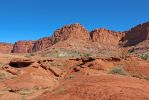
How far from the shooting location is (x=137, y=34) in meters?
97.5

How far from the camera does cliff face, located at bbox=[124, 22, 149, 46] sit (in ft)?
305

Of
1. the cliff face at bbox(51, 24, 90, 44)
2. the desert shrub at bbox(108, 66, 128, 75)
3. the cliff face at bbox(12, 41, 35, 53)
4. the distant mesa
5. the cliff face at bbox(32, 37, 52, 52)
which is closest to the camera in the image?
the desert shrub at bbox(108, 66, 128, 75)

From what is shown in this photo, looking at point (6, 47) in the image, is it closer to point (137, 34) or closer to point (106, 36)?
point (106, 36)

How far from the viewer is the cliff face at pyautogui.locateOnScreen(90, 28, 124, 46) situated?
331ft

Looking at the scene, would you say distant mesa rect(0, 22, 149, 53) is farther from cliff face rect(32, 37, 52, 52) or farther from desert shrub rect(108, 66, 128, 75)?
desert shrub rect(108, 66, 128, 75)

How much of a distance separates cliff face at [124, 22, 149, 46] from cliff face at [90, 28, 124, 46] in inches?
165

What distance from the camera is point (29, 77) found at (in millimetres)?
18484

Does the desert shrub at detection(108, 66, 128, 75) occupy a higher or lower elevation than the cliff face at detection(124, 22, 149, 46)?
lower

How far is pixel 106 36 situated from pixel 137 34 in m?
12.2

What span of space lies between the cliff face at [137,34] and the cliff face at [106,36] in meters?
4.19

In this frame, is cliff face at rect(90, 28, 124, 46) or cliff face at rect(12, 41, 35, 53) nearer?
cliff face at rect(90, 28, 124, 46)

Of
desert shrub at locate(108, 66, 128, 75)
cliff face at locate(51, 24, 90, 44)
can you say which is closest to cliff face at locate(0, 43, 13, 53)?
cliff face at locate(51, 24, 90, 44)

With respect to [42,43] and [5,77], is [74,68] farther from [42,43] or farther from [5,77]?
[42,43]

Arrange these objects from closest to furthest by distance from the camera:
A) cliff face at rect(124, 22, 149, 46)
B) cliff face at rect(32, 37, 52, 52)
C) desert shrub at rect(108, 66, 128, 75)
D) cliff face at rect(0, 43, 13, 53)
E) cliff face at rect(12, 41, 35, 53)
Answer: desert shrub at rect(108, 66, 128, 75) → cliff face at rect(124, 22, 149, 46) → cliff face at rect(32, 37, 52, 52) → cliff face at rect(12, 41, 35, 53) → cliff face at rect(0, 43, 13, 53)
